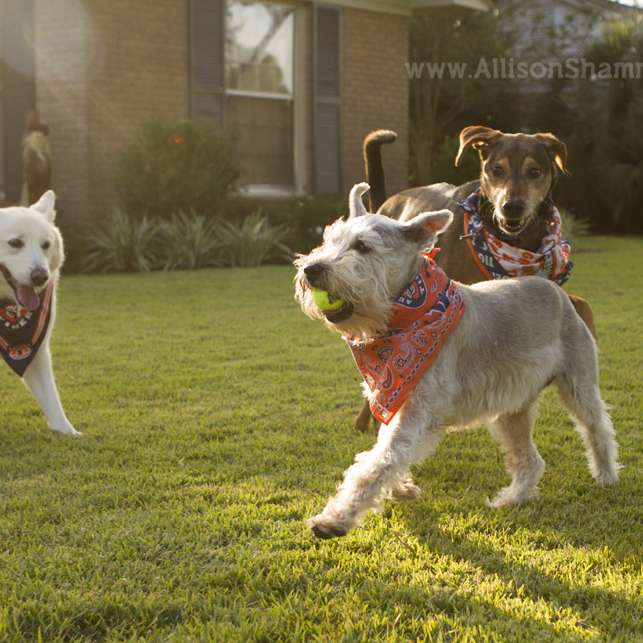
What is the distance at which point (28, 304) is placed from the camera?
551 centimetres

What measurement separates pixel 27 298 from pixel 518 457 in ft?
10.1

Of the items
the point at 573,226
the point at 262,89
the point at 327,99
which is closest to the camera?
the point at 262,89

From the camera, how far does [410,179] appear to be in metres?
23.7

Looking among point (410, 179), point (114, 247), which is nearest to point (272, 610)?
point (114, 247)

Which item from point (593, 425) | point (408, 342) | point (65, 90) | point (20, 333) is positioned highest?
point (65, 90)

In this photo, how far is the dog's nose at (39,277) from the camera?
5.42 metres

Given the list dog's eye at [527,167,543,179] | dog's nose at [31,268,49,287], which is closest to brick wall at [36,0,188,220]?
dog's nose at [31,268,49,287]

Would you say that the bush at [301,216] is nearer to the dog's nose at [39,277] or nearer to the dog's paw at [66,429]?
the dog's nose at [39,277]

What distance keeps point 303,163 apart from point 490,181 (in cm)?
1263

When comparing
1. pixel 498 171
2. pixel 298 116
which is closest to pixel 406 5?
pixel 298 116

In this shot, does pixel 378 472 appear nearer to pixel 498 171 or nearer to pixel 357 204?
pixel 357 204

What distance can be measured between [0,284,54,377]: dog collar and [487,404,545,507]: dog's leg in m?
2.79

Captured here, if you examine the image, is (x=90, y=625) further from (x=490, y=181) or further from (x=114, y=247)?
(x=114, y=247)

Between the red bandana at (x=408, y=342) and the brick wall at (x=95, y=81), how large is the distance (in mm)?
12359
